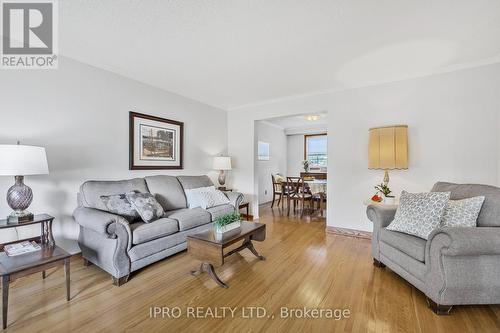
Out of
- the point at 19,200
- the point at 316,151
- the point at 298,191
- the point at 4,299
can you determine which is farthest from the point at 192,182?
the point at 316,151

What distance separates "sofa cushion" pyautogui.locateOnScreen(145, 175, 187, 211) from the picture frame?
312cm

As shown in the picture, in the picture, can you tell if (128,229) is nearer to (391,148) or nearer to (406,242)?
(406,242)

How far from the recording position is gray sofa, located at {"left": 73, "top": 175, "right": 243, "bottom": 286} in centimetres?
205

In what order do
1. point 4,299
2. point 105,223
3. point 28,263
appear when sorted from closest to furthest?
point 4,299, point 28,263, point 105,223

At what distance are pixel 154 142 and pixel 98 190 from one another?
1.19 m

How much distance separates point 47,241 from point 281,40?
3.10m

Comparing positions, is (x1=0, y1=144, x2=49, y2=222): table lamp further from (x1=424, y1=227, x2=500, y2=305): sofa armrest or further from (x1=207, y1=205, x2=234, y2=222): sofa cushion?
(x1=424, y1=227, x2=500, y2=305): sofa armrest

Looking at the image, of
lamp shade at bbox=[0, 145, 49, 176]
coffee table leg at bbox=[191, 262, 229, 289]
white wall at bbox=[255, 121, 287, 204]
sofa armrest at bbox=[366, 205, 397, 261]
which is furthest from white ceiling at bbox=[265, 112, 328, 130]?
lamp shade at bbox=[0, 145, 49, 176]

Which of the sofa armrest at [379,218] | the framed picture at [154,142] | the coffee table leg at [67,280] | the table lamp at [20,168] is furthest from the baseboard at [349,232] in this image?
the table lamp at [20,168]

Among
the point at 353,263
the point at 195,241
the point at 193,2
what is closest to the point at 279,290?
the point at 195,241

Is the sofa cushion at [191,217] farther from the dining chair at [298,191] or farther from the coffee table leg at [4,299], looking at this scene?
the dining chair at [298,191]

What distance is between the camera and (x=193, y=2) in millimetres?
1711

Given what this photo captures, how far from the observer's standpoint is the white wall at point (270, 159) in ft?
20.3

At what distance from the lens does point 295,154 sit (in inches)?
296
